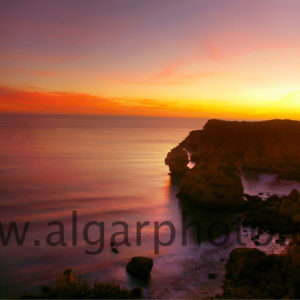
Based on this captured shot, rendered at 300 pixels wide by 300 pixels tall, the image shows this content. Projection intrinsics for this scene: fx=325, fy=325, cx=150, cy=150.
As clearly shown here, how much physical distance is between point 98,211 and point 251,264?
77.4 feet

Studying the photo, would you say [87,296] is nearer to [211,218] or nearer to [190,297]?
[190,297]

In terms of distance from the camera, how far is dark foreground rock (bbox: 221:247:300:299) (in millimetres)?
19234

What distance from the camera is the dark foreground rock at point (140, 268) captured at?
2306cm

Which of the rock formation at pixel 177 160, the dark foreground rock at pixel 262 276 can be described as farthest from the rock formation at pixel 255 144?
the dark foreground rock at pixel 262 276

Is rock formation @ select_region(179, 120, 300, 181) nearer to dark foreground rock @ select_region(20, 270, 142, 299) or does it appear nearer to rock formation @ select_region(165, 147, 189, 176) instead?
rock formation @ select_region(165, 147, 189, 176)

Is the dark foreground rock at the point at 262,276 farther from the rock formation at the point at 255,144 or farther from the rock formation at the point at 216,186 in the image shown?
the rock formation at the point at 255,144

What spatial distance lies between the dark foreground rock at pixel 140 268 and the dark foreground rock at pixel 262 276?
17.8 feet

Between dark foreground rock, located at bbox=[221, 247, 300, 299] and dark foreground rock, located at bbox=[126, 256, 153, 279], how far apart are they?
5.42 m

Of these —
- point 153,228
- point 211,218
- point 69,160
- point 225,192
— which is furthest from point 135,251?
point 69,160

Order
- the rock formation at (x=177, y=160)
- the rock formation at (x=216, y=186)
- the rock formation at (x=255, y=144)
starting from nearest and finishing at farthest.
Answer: the rock formation at (x=216, y=186)
the rock formation at (x=177, y=160)
the rock formation at (x=255, y=144)

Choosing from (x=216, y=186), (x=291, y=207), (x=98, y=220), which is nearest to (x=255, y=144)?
(x=216, y=186)

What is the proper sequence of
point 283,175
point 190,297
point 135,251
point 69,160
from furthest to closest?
point 69,160, point 283,175, point 135,251, point 190,297

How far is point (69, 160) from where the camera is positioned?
89062 mm

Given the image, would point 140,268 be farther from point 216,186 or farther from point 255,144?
point 255,144
